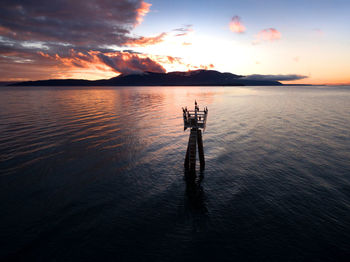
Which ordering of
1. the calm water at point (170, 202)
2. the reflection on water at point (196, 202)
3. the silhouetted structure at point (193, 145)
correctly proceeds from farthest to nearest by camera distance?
the silhouetted structure at point (193, 145)
the reflection on water at point (196, 202)
the calm water at point (170, 202)

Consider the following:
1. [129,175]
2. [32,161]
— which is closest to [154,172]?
[129,175]

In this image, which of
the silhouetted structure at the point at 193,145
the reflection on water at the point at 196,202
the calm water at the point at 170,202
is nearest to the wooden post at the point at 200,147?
the silhouetted structure at the point at 193,145

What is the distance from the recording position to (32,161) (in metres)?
17.9

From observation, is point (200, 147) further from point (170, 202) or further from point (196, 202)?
point (170, 202)

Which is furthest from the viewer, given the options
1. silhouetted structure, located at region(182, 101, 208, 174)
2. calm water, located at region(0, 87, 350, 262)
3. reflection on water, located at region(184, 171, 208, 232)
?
silhouetted structure, located at region(182, 101, 208, 174)

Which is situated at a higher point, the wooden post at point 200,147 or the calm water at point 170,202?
the wooden post at point 200,147

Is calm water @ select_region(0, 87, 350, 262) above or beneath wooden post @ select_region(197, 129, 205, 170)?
beneath

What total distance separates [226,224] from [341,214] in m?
7.00

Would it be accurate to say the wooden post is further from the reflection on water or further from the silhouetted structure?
the reflection on water

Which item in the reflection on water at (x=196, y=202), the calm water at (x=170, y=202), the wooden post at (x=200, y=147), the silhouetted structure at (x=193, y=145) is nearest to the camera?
the calm water at (x=170, y=202)

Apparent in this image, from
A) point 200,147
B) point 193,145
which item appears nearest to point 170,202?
point 193,145

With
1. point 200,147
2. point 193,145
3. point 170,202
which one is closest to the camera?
point 170,202

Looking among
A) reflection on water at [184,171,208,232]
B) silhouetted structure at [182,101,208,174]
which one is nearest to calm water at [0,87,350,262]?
reflection on water at [184,171,208,232]

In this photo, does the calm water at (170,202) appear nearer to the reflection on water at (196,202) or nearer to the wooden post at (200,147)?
the reflection on water at (196,202)
